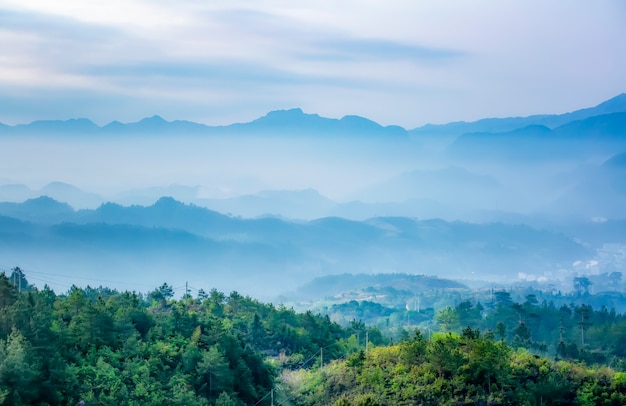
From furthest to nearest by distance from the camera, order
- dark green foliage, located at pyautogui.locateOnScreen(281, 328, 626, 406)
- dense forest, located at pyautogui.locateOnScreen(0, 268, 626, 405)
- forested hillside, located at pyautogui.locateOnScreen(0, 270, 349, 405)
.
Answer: dark green foliage, located at pyautogui.locateOnScreen(281, 328, 626, 406), dense forest, located at pyautogui.locateOnScreen(0, 268, 626, 405), forested hillside, located at pyautogui.locateOnScreen(0, 270, 349, 405)

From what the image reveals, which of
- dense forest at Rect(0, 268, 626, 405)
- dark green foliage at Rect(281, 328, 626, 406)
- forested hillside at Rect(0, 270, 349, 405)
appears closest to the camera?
forested hillside at Rect(0, 270, 349, 405)

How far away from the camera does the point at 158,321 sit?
50688 mm

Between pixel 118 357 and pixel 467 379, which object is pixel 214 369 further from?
pixel 467 379

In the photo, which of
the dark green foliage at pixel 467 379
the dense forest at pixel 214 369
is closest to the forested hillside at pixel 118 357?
the dense forest at pixel 214 369

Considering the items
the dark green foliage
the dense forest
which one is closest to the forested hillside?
the dense forest

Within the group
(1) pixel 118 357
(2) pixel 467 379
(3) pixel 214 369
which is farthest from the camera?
(3) pixel 214 369

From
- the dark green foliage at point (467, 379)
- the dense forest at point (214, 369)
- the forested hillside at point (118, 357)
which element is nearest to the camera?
the forested hillside at point (118, 357)

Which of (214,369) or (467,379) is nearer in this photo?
(467,379)

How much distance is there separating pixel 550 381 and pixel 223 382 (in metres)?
14.8

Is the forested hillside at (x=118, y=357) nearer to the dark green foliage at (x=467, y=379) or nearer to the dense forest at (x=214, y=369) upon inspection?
the dense forest at (x=214, y=369)

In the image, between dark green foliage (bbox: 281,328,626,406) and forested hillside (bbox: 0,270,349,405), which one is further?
dark green foliage (bbox: 281,328,626,406)

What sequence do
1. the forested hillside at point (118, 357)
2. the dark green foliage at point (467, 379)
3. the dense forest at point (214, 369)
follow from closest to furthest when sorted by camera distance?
the forested hillside at point (118, 357)
the dense forest at point (214, 369)
the dark green foliage at point (467, 379)

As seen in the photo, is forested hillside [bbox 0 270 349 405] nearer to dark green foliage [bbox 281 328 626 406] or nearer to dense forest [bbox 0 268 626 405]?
dense forest [bbox 0 268 626 405]

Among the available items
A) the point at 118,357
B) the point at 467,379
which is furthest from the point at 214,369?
the point at 467,379
